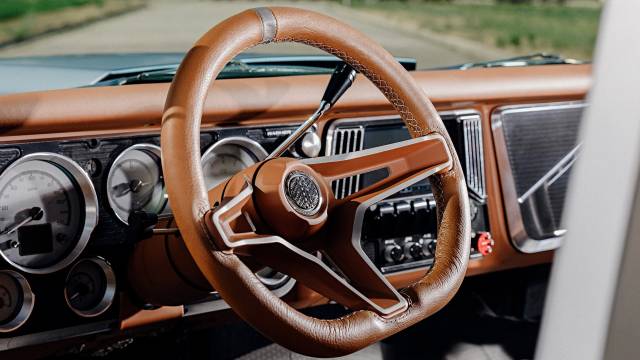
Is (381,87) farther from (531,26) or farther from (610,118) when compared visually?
(531,26)

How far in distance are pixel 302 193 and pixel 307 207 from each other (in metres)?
0.02

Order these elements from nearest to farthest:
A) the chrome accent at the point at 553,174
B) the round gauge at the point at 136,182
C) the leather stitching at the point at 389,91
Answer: the leather stitching at the point at 389,91 < the round gauge at the point at 136,182 < the chrome accent at the point at 553,174

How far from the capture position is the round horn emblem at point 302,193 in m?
1.35

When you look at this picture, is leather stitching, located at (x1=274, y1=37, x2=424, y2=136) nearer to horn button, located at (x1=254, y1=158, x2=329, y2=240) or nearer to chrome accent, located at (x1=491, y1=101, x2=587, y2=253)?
horn button, located at (x1=254, y1=158, x2=329, y2=240)

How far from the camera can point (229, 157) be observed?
1932mm

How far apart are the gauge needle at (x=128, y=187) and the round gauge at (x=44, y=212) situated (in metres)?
0.07

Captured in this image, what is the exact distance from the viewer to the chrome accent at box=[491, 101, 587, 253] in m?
2.34

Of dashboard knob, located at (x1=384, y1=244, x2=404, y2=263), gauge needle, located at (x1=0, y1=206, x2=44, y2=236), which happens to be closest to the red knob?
dashboard knob, located at (x1=384, y1=244, x2=404, y2=263)

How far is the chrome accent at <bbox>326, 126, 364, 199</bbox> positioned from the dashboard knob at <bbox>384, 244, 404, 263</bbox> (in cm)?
20

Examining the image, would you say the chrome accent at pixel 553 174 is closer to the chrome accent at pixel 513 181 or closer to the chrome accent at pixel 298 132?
the chrome accent at pixel 513 181

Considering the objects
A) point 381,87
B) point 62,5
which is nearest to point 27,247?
point 381,87

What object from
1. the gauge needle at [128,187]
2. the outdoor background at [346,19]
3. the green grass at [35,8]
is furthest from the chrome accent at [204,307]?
the green grass at [35,8]

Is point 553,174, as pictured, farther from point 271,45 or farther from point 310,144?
point 271,45

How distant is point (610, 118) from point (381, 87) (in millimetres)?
814
